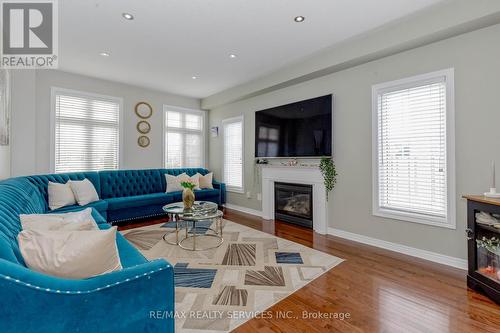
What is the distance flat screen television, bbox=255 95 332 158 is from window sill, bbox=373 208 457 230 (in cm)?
111

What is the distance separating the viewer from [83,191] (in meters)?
3.87

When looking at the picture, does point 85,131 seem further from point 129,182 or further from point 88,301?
point 88,301

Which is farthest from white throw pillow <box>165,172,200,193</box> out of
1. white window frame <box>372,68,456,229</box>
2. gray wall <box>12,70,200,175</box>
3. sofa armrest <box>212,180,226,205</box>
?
white window frame <box>372,68,456,229</box>

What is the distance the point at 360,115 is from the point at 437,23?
4.16 ft

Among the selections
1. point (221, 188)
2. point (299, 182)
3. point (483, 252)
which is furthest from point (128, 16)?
point (483, 252)

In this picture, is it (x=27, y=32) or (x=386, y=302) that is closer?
(x=386, y=302)

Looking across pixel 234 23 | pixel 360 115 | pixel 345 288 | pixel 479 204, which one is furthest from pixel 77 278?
pixel 360 115

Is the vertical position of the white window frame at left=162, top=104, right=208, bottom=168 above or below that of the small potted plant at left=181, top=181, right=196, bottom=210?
above

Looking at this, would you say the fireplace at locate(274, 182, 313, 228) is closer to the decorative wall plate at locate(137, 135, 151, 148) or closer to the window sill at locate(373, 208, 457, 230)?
the window sill at locate(373, 208, 457, 230)

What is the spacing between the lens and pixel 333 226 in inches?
149

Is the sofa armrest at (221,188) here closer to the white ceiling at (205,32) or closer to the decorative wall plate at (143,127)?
the decorative wall plate at (143,127)

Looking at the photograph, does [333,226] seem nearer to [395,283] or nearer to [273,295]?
[395,283]

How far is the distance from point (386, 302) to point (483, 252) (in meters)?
1.05

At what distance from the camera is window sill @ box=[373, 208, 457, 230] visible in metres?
2.69
